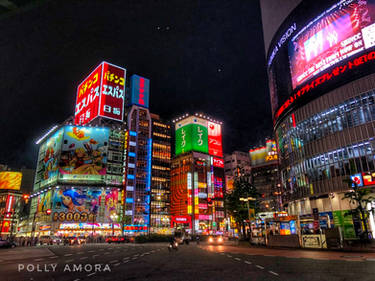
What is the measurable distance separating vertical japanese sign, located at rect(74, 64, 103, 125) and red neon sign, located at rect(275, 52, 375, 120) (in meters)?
66.9

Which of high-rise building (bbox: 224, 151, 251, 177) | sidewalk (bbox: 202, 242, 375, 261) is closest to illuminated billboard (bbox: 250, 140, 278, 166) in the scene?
high-rise building (bbox: 224, 151, 251, 177)

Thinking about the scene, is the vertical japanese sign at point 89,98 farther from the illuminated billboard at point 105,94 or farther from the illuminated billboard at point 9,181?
the illuminated billboard at point 9,181

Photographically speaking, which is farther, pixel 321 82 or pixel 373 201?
pixel 321 82

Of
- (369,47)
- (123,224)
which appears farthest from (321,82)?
(123,224)

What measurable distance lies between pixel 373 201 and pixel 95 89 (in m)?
90.2

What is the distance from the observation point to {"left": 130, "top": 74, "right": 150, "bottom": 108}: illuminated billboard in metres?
130

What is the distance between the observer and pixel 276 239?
3572cm

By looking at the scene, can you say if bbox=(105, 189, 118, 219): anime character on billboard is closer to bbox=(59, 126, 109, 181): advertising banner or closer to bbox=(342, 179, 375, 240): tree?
bbox=(59, 126, 109, 181): advertising banner

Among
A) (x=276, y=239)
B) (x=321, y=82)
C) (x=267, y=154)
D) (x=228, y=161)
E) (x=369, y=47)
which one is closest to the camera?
(x=276, y=239)

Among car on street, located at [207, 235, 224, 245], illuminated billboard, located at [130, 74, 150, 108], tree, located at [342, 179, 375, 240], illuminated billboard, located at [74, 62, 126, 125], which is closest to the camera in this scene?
tree, located at [342, 179, 375, 240]

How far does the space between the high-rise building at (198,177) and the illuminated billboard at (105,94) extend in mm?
46801

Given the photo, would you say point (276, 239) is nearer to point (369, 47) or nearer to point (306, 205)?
point (306, 205)

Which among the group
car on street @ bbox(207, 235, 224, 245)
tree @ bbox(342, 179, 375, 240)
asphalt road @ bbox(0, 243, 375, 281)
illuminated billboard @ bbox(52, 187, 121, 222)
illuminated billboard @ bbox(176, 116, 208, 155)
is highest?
illuminated billboard @ bbox(176, 116, 208, 155)

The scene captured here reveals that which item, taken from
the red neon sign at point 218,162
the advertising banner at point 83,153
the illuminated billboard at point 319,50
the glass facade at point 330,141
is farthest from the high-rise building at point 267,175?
the glass facade at point 330,141
